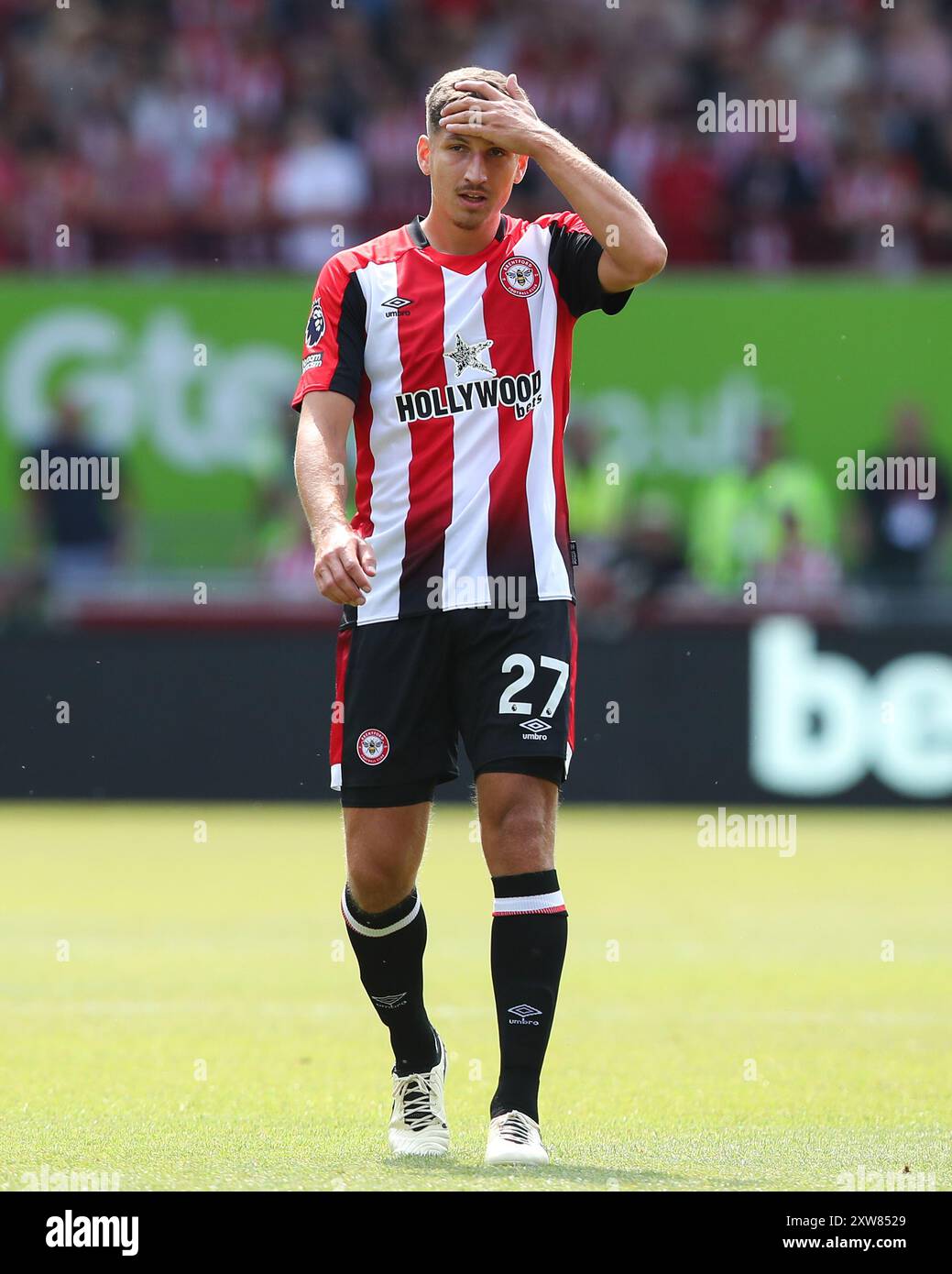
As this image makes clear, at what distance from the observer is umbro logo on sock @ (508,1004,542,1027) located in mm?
5133

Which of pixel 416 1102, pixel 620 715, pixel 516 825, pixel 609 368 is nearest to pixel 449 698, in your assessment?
pixel 516 825

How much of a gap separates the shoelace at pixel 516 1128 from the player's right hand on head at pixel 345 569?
122 centimetres

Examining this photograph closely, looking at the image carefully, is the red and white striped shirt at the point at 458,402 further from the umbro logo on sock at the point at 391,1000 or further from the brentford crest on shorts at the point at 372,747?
the umbro logo on sock at the point at 391,1000

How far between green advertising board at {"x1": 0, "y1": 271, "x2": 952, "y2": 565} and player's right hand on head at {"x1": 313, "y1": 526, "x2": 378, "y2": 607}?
1273cm

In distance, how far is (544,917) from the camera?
516cm

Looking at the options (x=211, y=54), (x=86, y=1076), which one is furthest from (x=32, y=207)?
(x=86, y=1076)

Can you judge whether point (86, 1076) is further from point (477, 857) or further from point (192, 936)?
point (477, 857)

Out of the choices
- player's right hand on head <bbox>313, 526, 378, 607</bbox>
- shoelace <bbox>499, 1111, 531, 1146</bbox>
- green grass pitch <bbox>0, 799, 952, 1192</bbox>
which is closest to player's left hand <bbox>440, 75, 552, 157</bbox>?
player's right hand on head <bbox>313, 526, 378, 607</bbox>

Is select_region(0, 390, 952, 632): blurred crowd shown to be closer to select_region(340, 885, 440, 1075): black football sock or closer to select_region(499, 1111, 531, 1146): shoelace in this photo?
select_region(340, 885, 440, 1075): black football sock

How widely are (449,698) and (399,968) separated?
2.31 ft

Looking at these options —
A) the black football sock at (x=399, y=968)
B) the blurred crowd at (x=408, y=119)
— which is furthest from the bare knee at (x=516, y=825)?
the blurred crowd at (x=408, y=119)

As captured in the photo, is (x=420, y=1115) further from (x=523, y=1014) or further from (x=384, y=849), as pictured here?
(x=384, y=849)
